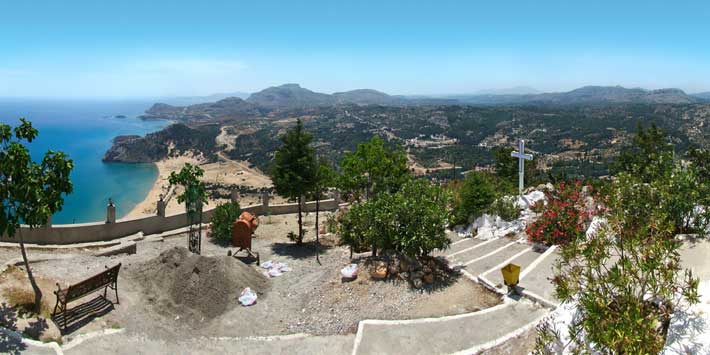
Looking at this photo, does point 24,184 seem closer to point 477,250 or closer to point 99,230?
point 99,230

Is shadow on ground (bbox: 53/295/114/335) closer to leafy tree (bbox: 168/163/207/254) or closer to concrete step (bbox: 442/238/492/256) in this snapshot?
leafy tree (bbox: 168/163/207/254)

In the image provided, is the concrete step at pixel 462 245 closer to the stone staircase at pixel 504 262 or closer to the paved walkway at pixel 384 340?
the stone staircase at pixel 504 262

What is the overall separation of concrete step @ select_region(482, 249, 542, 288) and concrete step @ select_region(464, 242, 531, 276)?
10.3 inches

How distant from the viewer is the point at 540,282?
10000 millimetres

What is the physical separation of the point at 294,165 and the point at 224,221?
366 centimetres

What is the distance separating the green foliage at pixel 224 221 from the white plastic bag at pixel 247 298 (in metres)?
6.37

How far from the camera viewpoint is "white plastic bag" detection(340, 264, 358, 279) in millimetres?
11062

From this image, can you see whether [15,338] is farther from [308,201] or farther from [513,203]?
[308,201]

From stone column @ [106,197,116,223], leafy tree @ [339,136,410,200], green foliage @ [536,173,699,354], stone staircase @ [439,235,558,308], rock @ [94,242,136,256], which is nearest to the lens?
green foliage @ [536,173,699,354]

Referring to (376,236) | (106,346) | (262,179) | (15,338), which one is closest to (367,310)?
(376,236)

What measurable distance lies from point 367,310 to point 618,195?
657 centimetres

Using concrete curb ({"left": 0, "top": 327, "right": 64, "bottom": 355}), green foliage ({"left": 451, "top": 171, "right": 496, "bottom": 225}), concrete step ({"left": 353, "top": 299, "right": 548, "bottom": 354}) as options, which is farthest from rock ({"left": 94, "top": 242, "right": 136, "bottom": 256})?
green foliage ({"left": 451, "top": 171, "right": 496, "bottom": 225})

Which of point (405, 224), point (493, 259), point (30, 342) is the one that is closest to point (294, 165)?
point (405, 224)

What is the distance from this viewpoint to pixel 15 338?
24.2 feet
